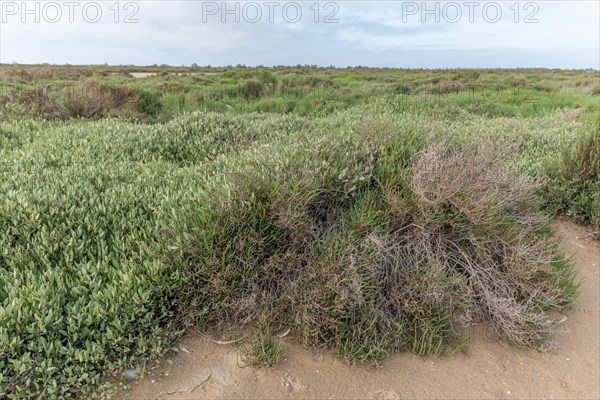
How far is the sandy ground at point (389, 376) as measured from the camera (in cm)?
255

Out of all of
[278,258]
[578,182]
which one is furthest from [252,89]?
[278,258]

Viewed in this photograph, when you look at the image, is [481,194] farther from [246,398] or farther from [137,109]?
[137,109]

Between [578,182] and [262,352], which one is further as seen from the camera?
[578,182]

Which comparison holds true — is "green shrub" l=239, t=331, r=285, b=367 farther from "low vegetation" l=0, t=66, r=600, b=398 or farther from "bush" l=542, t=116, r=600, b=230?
"bush" l=542, t=116, r=600, b=230

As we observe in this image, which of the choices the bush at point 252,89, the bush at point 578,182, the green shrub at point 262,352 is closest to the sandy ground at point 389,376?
the green shrub at point 262,352

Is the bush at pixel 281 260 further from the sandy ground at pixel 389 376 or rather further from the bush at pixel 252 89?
the bush at pixel 252 89

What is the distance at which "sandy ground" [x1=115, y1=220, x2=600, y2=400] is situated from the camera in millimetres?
2551

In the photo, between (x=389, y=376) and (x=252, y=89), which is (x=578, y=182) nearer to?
(x=389, y=376)

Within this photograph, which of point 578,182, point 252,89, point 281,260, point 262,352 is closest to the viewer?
point 262,352

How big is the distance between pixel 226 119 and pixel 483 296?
5.25m

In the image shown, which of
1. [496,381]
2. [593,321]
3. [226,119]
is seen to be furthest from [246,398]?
[226,119]

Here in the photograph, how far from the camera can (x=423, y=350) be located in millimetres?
2910

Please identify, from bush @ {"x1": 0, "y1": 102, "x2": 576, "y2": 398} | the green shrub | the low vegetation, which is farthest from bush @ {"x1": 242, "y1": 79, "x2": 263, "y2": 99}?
the green shrub

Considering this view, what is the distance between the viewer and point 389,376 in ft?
9.04
